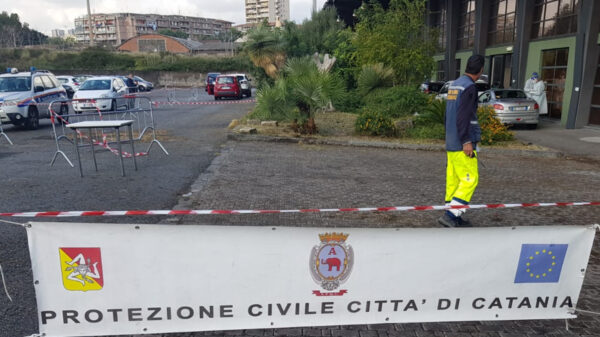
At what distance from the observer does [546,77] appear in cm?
1805

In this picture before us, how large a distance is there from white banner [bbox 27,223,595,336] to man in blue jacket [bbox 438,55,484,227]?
2084 mm

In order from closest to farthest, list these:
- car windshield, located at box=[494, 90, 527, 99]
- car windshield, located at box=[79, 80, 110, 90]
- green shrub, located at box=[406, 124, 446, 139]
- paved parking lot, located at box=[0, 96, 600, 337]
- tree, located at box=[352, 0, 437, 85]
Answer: paved parking lot, located at box=[0, 96, 600, 337] < green shrub, located at box=[406, 124, 446, 139] < car windshield, located at box=[494, 90, 527, 99] < tree, located at box=[352, 0, 437, 85] < car windshield, located at box=[79, 80, 110, 90]

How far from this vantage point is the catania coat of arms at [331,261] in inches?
109

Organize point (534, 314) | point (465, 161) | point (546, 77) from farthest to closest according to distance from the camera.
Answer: point (546, 77) → point (465, 161) → point (534, 314)

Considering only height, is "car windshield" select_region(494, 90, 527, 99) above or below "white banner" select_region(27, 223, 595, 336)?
above

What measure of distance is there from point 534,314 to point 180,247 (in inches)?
99.7

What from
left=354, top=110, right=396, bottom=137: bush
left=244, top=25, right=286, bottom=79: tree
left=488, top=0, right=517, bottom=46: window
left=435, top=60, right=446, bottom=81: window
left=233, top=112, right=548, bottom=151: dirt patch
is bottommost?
left=233, top=112, right=548, bottom=151: dirt patch

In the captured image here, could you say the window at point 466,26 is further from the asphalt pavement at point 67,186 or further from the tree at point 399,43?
the asphalt pavement at point 67,186

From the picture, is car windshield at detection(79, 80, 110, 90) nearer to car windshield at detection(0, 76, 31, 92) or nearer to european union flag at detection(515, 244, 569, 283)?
car windshield at detection(0, 76, 31, 92)

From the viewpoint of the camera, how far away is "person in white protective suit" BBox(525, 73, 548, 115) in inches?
677

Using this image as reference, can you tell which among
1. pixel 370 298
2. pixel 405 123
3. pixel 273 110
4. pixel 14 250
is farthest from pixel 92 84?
pixel 370 298

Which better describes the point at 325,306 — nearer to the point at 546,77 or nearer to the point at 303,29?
the point at 546,77

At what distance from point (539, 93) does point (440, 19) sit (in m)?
15.5

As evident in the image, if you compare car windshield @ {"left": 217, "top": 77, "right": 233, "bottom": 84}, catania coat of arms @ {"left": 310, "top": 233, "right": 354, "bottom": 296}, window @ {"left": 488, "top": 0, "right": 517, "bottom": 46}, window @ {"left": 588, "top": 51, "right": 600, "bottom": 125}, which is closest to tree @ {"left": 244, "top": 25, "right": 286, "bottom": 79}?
car windshield @ {"left": 217, "top": 77, "right": 233, "bottom": 84}
